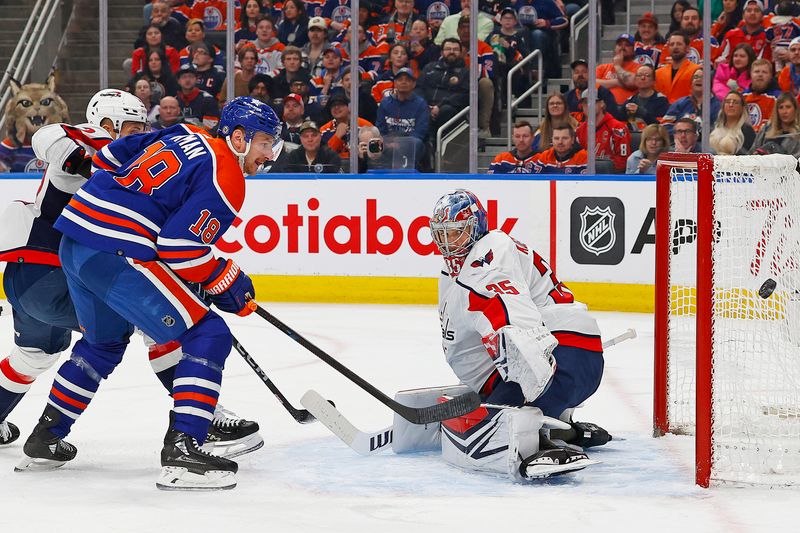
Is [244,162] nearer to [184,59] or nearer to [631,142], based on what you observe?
[631,142]

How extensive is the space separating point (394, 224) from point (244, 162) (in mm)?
4069

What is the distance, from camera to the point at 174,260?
123 inches

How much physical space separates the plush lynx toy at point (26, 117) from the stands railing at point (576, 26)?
316 centimetres

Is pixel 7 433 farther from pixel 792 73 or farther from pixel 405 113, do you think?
pixel 792 73

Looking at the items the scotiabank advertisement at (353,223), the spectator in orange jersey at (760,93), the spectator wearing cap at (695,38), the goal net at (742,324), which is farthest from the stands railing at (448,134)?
the goal net at (742,324)

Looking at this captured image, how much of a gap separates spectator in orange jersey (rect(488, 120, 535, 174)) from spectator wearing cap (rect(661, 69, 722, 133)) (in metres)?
0.79

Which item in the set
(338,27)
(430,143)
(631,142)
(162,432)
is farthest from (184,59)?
(162,432)

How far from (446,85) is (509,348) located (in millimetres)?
4382

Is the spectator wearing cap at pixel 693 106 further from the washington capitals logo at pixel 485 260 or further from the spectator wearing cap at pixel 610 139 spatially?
the washington capitals logo at pixel 485 260

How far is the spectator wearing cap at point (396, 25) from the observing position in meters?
7.55

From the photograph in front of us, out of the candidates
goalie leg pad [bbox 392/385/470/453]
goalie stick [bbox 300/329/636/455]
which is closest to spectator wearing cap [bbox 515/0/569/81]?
goalie leg pad [bbox 392/385/470/453]

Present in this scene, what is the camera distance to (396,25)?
7.62m

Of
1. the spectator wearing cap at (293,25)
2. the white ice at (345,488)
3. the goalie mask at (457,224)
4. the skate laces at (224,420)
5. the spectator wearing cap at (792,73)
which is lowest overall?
the white ice at (345,488)

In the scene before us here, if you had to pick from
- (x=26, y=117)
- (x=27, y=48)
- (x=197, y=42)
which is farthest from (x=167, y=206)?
(x=27, y=48)
